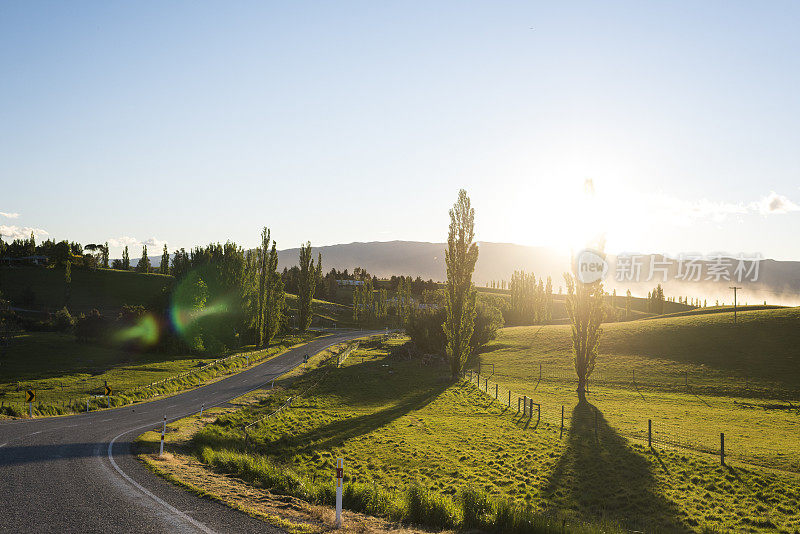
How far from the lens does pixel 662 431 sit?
32875 millimetres

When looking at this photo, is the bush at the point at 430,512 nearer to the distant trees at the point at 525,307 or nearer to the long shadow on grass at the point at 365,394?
the long shadow on grass at the point at 365,394

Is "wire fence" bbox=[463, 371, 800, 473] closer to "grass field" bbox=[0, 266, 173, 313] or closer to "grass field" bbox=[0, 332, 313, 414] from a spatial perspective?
"grass field" bbox=[0, 332, 313, 414]

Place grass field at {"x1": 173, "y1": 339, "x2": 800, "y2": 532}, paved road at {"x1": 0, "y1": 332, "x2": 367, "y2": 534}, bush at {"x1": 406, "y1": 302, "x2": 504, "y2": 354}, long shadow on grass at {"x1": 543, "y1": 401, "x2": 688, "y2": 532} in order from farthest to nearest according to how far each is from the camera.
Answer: bush at {"x1": 406, "y1": 302, "x2": 504, "y2": 354}
long shadow on grass at {"x1": 543, "y1": 401, "x2": 688, "y2": 532}
grass field at {"x1": 173, "y1": 339, "x2": 800, "y2": 532}
paved road at {"x1": 0, "y1": 332, "x2": 367, "y2": 534}

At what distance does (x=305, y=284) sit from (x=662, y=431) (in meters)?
73.9

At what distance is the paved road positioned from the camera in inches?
430

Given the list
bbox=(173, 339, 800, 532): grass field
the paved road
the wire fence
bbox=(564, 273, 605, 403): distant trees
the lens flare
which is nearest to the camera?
the paved road

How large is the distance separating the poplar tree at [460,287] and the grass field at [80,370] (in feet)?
89.6

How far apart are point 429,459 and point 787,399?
1685 inches

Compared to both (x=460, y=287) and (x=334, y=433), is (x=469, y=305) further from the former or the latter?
(x=334, y=433)

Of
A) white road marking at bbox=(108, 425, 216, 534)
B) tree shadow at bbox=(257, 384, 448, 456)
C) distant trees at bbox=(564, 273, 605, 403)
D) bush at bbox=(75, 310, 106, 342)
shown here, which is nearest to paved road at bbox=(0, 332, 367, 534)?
white road marking at bbox=(108, 425, 216, 534)

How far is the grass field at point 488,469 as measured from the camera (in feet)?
52.5

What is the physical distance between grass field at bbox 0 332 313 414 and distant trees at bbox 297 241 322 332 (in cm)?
1932

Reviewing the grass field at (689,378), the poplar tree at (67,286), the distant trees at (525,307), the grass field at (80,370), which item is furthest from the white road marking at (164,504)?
the distant trees at (525,307)

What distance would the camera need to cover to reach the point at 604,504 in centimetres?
2008
